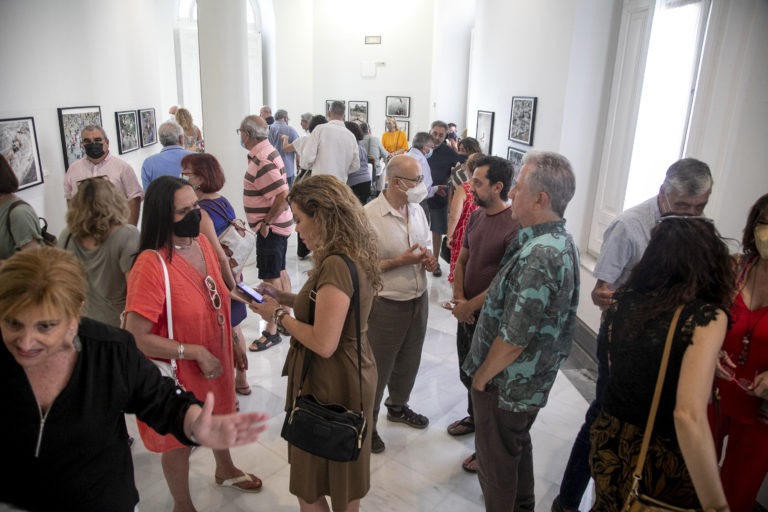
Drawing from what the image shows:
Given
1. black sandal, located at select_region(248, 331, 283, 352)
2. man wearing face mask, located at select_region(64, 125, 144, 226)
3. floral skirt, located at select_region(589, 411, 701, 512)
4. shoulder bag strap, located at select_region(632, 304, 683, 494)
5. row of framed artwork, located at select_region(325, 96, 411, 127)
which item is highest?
row of framed artwork, located at select_region(325, 96, 411, 127)

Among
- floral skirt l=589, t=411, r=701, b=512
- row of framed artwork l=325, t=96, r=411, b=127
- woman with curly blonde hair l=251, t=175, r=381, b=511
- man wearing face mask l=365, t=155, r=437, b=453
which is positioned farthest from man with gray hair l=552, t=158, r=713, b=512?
row of framed artwork l=325, t=96, r=411, b=127

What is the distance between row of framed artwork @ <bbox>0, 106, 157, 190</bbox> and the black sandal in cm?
241

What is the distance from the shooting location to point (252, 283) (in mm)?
6328

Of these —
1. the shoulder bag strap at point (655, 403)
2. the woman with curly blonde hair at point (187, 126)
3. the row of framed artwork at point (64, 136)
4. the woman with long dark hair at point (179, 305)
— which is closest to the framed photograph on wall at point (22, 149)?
the row of framed artwork at point (64, 136)

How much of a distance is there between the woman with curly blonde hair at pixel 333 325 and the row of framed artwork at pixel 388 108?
1115 centimetres

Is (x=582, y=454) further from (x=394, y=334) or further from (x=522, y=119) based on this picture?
(x=522, y=119)

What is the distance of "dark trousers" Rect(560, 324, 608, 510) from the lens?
260 cm

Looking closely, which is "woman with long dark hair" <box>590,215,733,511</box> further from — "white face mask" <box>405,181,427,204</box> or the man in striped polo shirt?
the man in striped polo shirt

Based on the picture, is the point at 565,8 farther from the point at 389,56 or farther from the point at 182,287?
the point at 389,56

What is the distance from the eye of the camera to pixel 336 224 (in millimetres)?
2080

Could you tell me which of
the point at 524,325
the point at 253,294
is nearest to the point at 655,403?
the point at 524,325

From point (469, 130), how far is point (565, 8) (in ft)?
15.1

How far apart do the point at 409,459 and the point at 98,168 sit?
3772 millimetres

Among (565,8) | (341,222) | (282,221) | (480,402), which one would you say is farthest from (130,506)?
(565,8)
